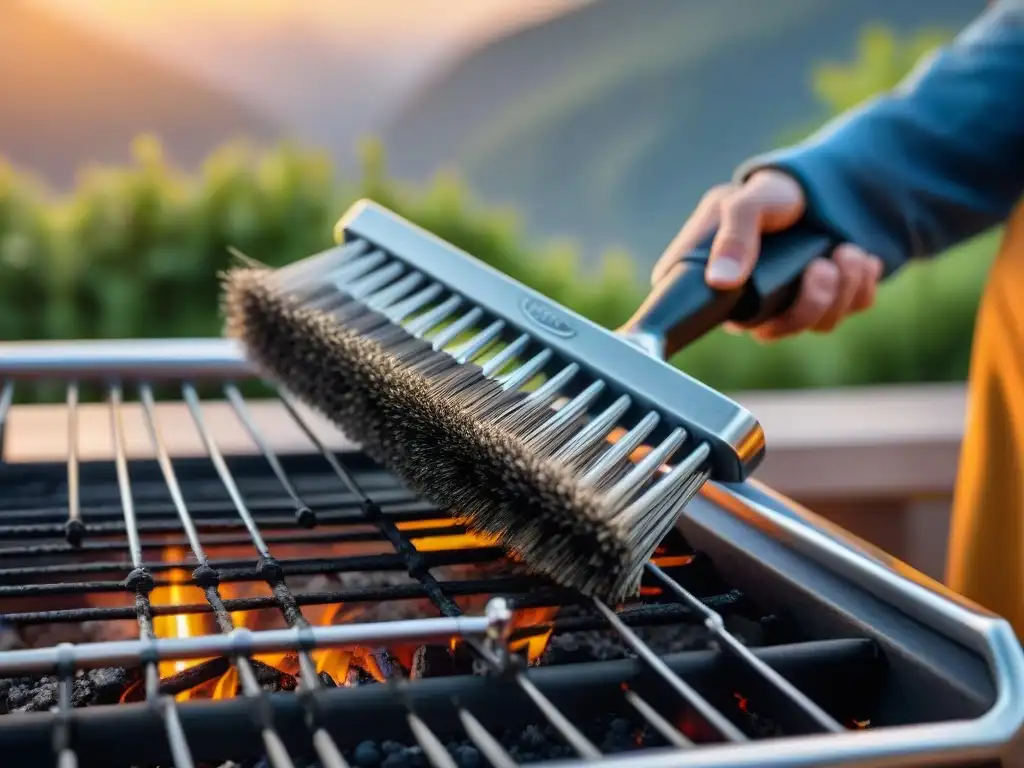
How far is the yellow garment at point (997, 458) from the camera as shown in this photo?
805 mm

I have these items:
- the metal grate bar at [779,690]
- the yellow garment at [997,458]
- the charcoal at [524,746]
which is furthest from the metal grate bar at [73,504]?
the yellow garment at [997,458]

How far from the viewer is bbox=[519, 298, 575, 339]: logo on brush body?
0.64 metres

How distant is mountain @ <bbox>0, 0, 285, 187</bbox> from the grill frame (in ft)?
5.99

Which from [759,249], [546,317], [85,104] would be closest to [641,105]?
[85,104]

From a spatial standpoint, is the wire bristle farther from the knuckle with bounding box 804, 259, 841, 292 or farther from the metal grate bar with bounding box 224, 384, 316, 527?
the knuckle with bounding box 804, 259, 841, 292

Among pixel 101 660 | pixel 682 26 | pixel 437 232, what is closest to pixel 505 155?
pixel 682 26

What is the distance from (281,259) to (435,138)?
96 cm

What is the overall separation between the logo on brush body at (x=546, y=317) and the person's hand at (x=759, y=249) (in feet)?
0.44

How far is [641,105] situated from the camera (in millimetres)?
2701

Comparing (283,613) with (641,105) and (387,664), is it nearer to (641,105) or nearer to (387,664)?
(387,664)

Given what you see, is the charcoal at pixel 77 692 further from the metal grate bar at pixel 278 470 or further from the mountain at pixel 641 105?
the mountain at pixel 641 105

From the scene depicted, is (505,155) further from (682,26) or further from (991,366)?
(991,366)

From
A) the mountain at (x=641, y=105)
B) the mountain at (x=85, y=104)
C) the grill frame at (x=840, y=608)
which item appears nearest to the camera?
the grill frame at (x=840, y=608)

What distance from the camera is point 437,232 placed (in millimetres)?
2037
